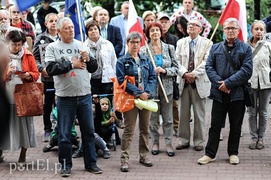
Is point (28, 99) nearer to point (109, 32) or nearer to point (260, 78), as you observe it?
point (109, 32)

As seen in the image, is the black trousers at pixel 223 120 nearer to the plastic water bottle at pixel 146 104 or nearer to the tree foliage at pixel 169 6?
the plastic water bottle at pixel 146 104

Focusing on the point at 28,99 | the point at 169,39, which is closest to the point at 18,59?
the point at 28,99

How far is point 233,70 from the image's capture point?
877 cm

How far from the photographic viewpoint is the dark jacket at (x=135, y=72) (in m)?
8.50

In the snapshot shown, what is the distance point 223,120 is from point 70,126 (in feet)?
7.05

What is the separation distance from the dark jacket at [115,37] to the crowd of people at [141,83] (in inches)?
9.7

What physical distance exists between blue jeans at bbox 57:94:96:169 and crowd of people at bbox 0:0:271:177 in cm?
1

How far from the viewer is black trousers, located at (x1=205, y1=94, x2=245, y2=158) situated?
8.88m

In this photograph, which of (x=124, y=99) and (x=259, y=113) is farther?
(x=259, y=113)

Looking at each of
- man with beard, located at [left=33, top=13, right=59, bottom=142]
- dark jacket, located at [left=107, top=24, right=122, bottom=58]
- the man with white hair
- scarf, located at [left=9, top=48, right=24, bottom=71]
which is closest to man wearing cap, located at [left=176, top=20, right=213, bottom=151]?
dark jacket, located at [left=107, top=24, right=122, bottom=58]

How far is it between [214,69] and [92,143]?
194cm

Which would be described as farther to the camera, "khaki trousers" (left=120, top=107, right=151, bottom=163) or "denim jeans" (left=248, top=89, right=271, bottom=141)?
"denim jeans" (left=248, top=89, right=271, bottom=141)

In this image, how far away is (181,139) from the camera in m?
9.90

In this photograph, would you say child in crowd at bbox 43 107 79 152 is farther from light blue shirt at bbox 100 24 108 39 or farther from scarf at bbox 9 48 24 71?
light blue shirt at bbox 100 24 108 39
